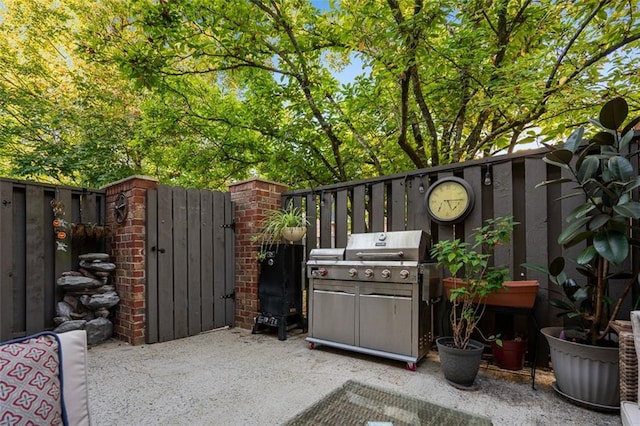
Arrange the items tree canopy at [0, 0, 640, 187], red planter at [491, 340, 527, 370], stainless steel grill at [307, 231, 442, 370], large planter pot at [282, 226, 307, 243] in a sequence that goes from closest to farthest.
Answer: red planter at [491, 340, 527, 370] < stainless steel grill at [307, 231, 442, 370] < tree canopy at [0, 0, 640, 187] < large planter pot at [282, 226, 307, 243]

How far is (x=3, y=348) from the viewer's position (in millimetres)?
930

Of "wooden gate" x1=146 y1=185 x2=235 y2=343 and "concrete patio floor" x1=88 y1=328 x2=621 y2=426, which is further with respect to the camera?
"wooden gate" x1=146 y1=185 x2=235 y2=343

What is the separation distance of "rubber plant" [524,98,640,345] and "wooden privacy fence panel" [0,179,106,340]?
462 centimetres

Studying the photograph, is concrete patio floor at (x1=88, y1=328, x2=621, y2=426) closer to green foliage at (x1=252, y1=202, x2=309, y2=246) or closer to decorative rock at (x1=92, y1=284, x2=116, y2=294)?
decorative rock at (x1=92, y1=284, x2=116, y2=294)

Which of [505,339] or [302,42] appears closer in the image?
[505,339]

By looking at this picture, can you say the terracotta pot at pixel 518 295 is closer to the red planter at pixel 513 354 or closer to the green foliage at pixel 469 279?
the green foliage at pixel 469 279

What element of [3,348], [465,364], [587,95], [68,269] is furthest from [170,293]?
[587,95]

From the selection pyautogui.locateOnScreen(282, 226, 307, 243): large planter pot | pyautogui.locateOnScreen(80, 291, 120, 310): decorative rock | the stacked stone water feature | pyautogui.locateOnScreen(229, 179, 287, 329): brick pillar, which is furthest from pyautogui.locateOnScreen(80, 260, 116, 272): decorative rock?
pyautogui.locateOnScreen(282, 226, 307, 243): large planter pot

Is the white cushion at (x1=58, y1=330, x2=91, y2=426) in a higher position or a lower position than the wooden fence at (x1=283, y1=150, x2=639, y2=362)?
lower

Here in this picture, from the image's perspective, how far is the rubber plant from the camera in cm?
189

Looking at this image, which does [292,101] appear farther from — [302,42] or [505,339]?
[505,339]

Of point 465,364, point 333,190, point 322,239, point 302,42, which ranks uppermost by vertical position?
point 302,42

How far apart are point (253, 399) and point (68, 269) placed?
8.99 ft

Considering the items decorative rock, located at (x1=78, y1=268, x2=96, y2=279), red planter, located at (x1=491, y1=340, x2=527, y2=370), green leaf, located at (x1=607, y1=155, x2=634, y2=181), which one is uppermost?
green leaf, located at (x1=607, y1=155, x2=634, y2=181)
